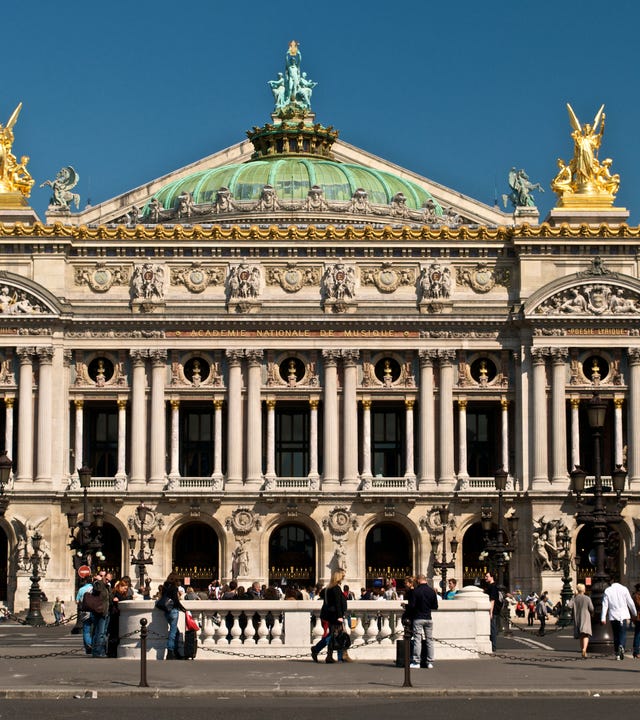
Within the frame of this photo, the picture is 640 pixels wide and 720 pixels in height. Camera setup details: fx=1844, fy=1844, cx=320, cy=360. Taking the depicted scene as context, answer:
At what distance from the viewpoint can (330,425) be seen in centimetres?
8781

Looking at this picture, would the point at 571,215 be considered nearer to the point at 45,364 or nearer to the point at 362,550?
the point at 362,550

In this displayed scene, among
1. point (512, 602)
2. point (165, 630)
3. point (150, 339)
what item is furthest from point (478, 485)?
point (165, 630)

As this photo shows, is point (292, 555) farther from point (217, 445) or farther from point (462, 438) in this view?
point (462, 438)

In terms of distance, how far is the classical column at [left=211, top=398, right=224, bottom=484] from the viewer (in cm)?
8719

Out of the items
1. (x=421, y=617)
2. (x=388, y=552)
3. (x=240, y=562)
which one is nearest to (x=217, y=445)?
(x=240, y=562)

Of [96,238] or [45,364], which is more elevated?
[96,238]

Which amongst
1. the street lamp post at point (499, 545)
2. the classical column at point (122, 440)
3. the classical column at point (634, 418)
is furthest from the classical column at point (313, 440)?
the classical column at point (634, 418)

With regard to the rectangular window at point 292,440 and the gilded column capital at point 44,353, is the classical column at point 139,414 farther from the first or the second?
the rectangular window at point 292,440

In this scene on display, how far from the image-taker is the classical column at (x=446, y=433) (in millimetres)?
87625

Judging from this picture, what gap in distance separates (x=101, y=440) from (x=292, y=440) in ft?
30.8

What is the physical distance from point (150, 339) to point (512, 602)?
868 inches

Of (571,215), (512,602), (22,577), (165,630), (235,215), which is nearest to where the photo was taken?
(165,630)

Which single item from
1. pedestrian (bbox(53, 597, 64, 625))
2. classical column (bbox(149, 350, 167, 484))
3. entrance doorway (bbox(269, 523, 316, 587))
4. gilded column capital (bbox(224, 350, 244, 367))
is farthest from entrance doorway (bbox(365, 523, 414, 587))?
pedestrian (bbox(53, 597, 64, 625))

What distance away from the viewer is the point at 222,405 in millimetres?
88375
